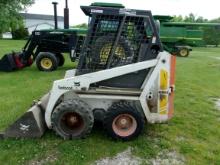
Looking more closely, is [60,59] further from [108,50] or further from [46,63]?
[108,50]

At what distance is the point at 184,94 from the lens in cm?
761

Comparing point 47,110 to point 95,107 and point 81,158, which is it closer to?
point 95,107

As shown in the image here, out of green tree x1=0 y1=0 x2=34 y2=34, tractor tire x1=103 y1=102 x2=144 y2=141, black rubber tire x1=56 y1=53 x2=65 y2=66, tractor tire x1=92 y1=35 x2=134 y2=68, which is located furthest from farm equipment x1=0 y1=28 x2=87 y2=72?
green tree x1=0 y1=0 x2=34 y2=34

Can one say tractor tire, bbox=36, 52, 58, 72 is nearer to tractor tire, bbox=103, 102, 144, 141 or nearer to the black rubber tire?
the black rubber tire

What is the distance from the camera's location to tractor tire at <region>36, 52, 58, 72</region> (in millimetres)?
11023

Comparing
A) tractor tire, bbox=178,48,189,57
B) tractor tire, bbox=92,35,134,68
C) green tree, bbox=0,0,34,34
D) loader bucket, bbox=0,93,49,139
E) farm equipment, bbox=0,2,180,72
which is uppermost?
green tree, bbox=0,0,34,34

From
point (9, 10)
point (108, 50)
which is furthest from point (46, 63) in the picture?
point (9, 10)

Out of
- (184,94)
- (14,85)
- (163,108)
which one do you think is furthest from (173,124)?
(14,85)

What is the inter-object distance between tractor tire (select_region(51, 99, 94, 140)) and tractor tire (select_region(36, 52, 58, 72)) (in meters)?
6.93

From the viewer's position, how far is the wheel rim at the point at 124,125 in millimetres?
4309

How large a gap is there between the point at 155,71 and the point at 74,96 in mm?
1195

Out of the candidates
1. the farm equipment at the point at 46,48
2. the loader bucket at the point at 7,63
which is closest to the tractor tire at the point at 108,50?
the farm equipment at the point at 46,48

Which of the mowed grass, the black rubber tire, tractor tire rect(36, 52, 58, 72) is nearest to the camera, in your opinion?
the mowed grass

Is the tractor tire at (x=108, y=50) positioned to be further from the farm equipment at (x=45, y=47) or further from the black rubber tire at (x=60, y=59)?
the black rubber tire at (x=60, y=59)
